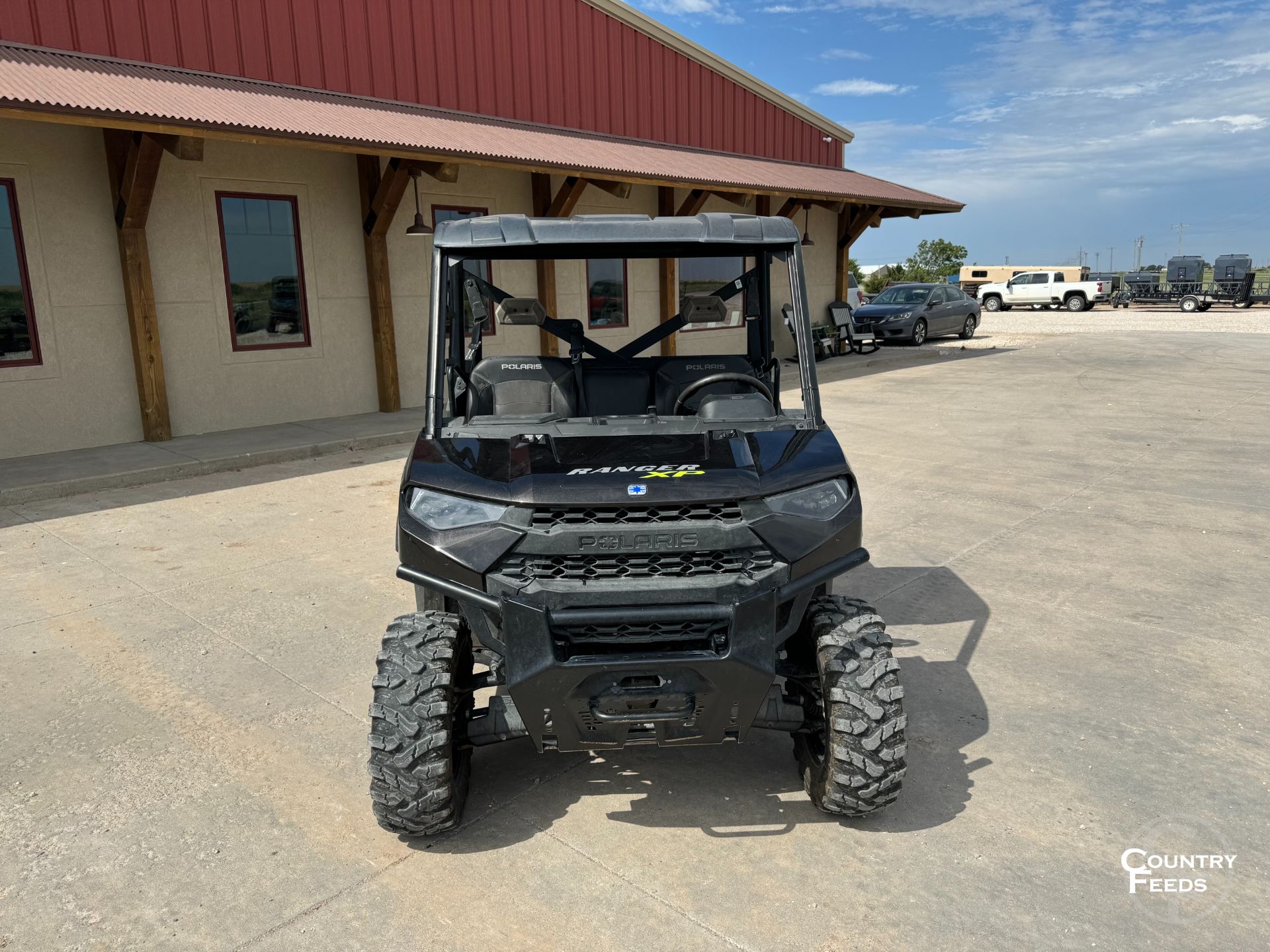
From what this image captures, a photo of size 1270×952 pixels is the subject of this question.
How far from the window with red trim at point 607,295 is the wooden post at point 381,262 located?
399 cm

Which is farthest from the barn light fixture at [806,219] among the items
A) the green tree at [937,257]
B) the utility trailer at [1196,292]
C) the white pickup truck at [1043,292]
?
the green tree at [937,257]

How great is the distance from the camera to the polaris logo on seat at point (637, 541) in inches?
105

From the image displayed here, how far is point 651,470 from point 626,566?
32 centimetres

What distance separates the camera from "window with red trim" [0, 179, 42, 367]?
29.1ft

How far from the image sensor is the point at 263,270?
35.8ft

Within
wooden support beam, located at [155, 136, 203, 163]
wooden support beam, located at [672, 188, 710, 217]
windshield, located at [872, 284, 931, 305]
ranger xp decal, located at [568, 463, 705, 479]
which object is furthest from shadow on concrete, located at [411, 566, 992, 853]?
windshield, located at [872, 284, 931, 305]

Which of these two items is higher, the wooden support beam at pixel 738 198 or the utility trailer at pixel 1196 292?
the wooden support beam at pixel 738 198

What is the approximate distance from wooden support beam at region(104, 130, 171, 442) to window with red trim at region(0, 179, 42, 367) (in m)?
0.87

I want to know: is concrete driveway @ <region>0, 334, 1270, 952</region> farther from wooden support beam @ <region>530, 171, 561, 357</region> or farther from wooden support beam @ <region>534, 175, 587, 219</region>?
wooden support beam @ <region>534, 175, 587, 219</region>

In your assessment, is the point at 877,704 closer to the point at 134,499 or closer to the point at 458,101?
the point at 134,499

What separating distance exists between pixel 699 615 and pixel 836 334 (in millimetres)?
18556

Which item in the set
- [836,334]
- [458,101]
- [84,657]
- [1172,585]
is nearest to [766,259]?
[1172,585]

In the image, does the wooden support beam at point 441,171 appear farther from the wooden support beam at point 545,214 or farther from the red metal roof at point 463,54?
the wooden support beam at point 545,214

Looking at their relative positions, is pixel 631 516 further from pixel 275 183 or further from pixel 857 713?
pixel 275 183
